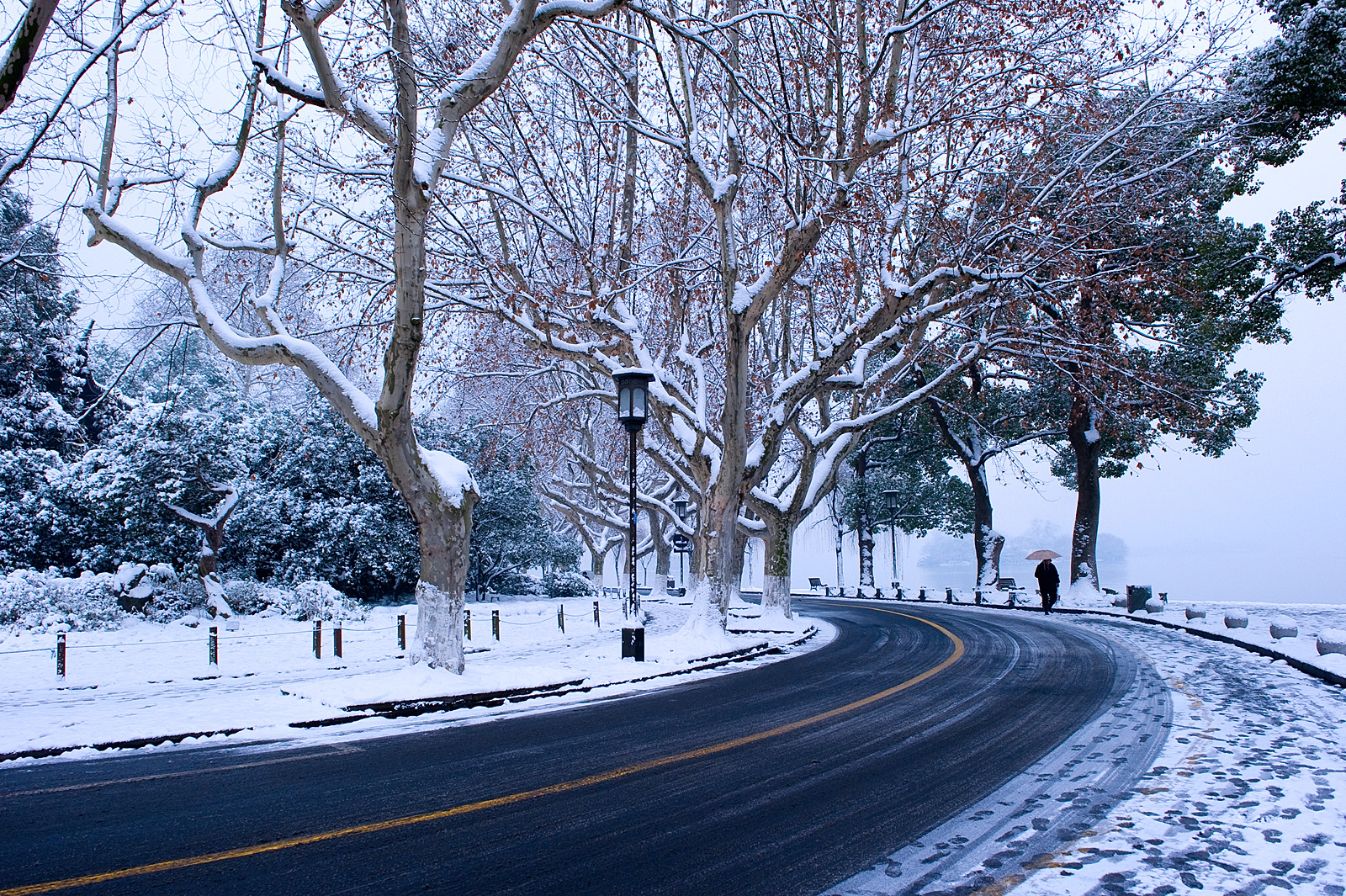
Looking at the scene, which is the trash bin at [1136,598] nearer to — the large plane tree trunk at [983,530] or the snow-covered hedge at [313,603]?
the large plane tree trunk at [983,530]

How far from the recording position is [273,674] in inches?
512

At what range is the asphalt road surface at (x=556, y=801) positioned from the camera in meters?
4.02

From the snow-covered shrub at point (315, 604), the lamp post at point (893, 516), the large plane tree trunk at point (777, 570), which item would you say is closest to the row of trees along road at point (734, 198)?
the large plane tree trunk at point (777, 570)

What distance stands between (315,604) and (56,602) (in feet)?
17.5

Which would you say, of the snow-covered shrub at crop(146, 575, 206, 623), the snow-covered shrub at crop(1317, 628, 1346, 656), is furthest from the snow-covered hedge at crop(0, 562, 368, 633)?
the snow-covered shrub at crop(1317, 628, 1346, 656)

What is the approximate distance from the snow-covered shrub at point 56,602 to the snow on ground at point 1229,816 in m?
19.2

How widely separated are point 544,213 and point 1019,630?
14.7 m

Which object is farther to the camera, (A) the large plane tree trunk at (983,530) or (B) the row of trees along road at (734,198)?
(A) the large plane tree trunk at (983,530)

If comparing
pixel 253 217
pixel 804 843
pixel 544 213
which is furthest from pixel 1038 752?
pixel 544 213

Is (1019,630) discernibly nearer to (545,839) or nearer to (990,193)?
(990,193)

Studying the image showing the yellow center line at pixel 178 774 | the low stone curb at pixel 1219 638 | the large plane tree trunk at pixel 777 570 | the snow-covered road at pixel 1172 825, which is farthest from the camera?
the large plane tree trunk at pixel 777 570

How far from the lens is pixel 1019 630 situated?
1817cm

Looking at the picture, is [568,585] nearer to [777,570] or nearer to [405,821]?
[777,570]

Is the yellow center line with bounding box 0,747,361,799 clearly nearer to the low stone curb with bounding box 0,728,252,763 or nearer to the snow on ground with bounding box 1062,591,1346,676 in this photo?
the low stone curb with bounding box 0,728,252,763
